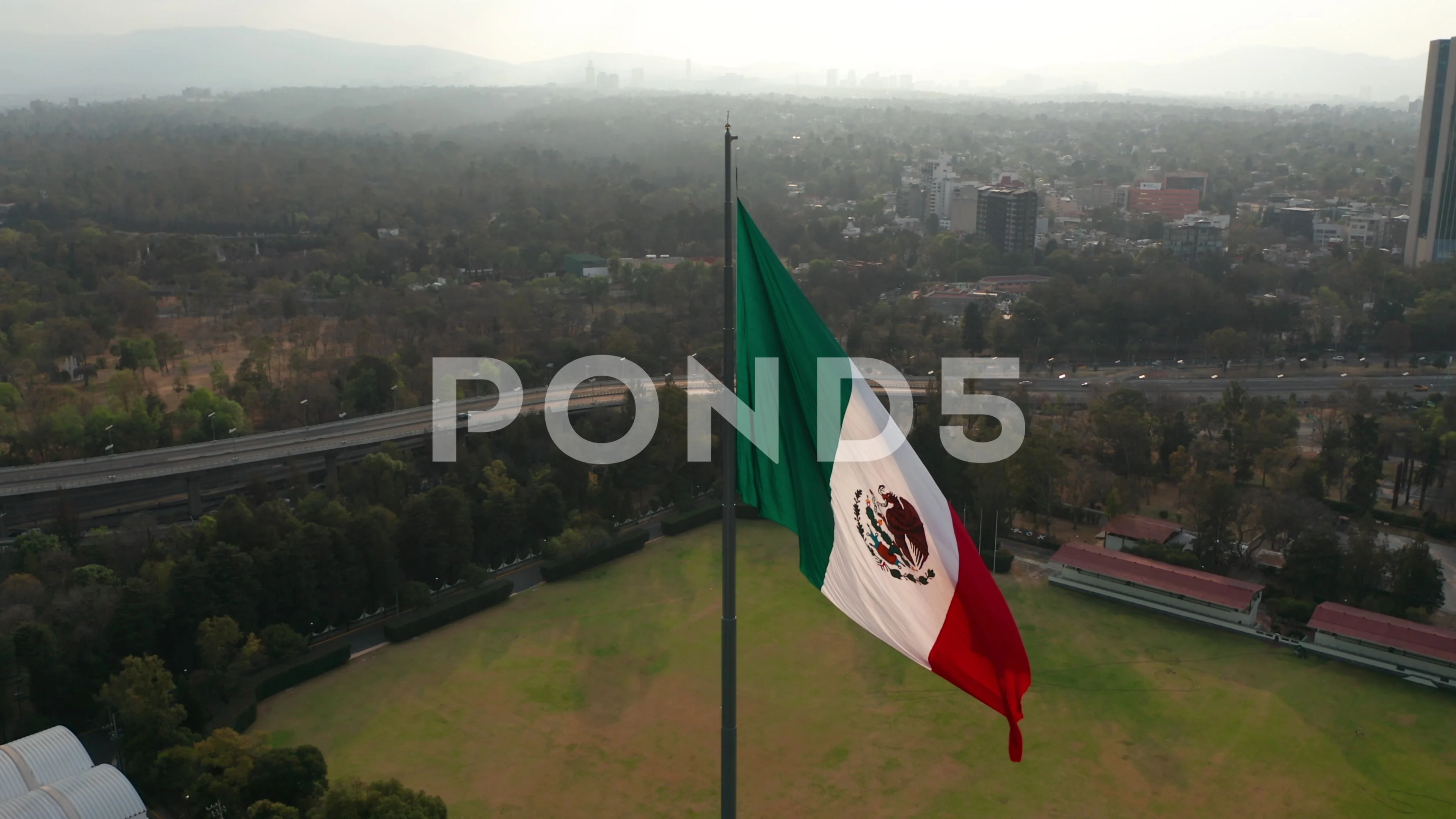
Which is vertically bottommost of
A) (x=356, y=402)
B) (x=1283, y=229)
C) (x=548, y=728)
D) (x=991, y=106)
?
(x=548, y=728)

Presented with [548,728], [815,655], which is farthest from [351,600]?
[815,655]

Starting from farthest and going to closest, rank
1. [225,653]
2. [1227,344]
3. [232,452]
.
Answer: [1227,344], [232,452], [225,653]

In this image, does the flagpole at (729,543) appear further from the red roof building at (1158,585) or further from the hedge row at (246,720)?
the red roof building at (1158,585)

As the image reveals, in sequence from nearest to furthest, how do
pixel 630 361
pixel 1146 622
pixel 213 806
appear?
pixel 213 806
pixel 1146 622
pixel 630 361

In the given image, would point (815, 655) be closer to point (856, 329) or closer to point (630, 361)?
point (630, 361)

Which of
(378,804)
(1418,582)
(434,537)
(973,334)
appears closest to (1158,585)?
(1418,582)

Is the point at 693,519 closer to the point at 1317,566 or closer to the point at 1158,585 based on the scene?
the point at 1158,585

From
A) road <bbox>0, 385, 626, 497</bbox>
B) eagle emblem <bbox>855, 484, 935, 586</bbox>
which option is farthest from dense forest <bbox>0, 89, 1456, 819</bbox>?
eagle emblem <bbox>855, 484, 935, 586</bbox>
